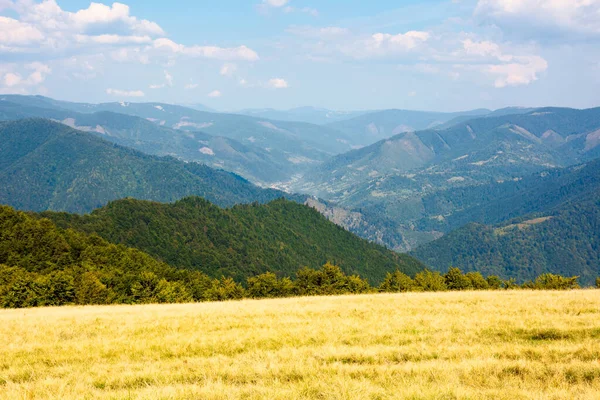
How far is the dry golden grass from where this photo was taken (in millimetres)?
11773

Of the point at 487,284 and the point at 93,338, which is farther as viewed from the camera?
the point at 487,284

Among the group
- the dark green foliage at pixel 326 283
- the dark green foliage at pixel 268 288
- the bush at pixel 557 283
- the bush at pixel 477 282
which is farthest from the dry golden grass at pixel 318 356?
the dark green foliage at pixel 268 288

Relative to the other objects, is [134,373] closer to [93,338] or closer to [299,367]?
[299,367]

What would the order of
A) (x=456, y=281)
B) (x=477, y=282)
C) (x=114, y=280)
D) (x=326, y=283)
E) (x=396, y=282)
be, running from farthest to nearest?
(x=396, y=282) < (x=326, y=283) < (x=456, y=281) < (x=477, y=282) < (x=114, y=280)

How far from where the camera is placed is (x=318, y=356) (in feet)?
51.0

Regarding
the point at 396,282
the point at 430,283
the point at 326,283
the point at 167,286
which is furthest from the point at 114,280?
the point at 396,282

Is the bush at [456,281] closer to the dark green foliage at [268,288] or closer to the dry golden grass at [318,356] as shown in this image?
the dark green foliage at [268,288]

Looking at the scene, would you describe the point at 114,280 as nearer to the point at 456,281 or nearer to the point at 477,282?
the point at 456,281

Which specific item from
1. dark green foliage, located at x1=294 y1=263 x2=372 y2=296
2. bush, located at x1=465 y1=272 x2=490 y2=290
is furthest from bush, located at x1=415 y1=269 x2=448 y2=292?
dark green foliage, located at x1=294 y1=263 x2=372 y2=296

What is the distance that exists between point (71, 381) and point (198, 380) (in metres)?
4.00

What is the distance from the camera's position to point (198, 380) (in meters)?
13.4

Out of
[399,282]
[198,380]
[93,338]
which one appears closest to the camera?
[198,380]

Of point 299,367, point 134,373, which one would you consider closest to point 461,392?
point 299,367

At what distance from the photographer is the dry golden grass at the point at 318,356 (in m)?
11.8
